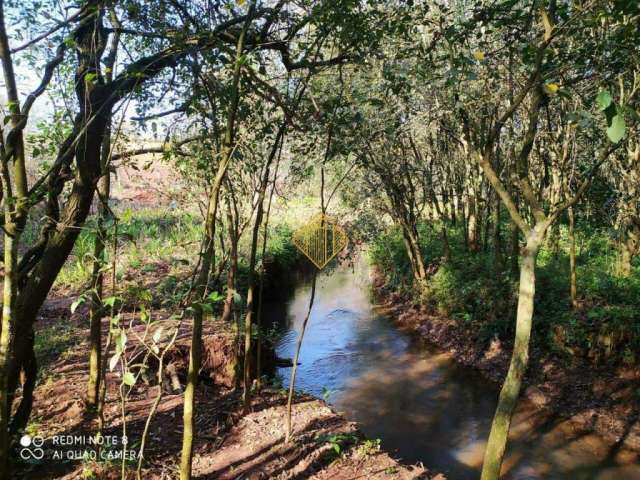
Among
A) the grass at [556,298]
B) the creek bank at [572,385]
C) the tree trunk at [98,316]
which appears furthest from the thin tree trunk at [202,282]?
the grass at [556,298]

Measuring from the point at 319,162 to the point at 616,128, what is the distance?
701 centimetres

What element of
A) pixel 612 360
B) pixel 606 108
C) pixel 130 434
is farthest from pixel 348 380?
pixel 606 108

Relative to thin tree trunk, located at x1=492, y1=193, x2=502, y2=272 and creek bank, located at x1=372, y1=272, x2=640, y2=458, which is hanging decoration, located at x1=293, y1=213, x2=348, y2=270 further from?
thin tree trunk, located at x1=492, y1=193, x2=502, y2=272

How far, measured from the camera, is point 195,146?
5863 mm

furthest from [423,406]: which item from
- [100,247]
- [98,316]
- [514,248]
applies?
[100,247]

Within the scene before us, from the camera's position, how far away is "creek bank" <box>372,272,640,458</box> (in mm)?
6965

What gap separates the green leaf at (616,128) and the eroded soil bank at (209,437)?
3943 mm

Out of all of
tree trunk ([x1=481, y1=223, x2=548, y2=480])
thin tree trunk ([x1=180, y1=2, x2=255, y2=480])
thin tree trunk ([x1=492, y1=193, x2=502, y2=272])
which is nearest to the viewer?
thin tree trunk ([x1=180, y1=2, x2=255, y2=480])

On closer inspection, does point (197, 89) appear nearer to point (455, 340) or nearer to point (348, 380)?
point (348, 380)

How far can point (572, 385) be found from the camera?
784 cm

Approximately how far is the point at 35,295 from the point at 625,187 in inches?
407

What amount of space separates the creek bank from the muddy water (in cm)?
22

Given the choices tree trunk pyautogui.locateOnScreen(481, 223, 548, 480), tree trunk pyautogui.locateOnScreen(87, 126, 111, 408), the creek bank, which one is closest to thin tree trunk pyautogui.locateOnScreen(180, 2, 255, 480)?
tree trunk pyautogui.locateOnScreen(87, 126, 111, 408)

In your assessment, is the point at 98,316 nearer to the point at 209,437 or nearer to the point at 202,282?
the point at 209,437
